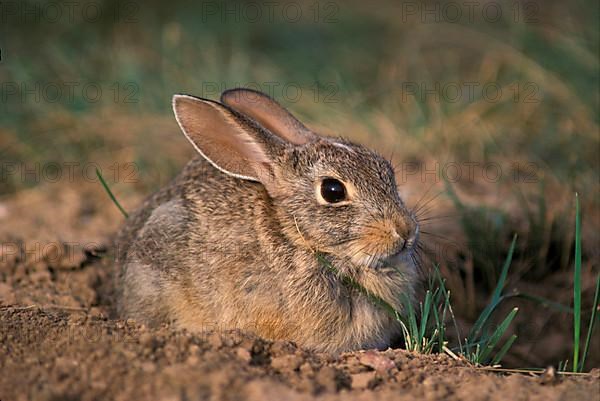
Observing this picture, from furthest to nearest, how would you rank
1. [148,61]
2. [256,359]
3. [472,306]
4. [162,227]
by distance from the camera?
[148,61], [472,306], [162,227], [256,359]

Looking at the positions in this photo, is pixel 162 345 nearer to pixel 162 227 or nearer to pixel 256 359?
pixel 256 359

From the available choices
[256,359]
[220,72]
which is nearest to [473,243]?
[256,359]

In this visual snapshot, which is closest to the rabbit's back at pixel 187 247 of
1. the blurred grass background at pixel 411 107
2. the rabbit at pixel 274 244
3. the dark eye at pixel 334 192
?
the rabbit at pixel 274 244

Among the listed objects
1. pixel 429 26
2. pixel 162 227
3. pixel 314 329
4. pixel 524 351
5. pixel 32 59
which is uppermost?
pixel 429 26

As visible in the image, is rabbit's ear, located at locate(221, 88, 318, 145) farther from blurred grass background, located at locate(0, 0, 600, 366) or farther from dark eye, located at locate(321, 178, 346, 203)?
blurred grass background, located at locate(0, 0, 600, 366)

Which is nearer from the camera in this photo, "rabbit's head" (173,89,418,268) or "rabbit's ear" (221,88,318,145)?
"rabbit's head" (173,89,418,268)

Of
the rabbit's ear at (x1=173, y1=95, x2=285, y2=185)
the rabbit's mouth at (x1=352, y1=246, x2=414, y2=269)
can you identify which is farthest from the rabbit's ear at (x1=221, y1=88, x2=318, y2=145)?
the rabbit's mouth at (x1=352, y1=246, x2=414, y2=269)

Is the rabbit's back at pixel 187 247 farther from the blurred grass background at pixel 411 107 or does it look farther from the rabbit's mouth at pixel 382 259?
the blurred grass background at pixel 411 107
